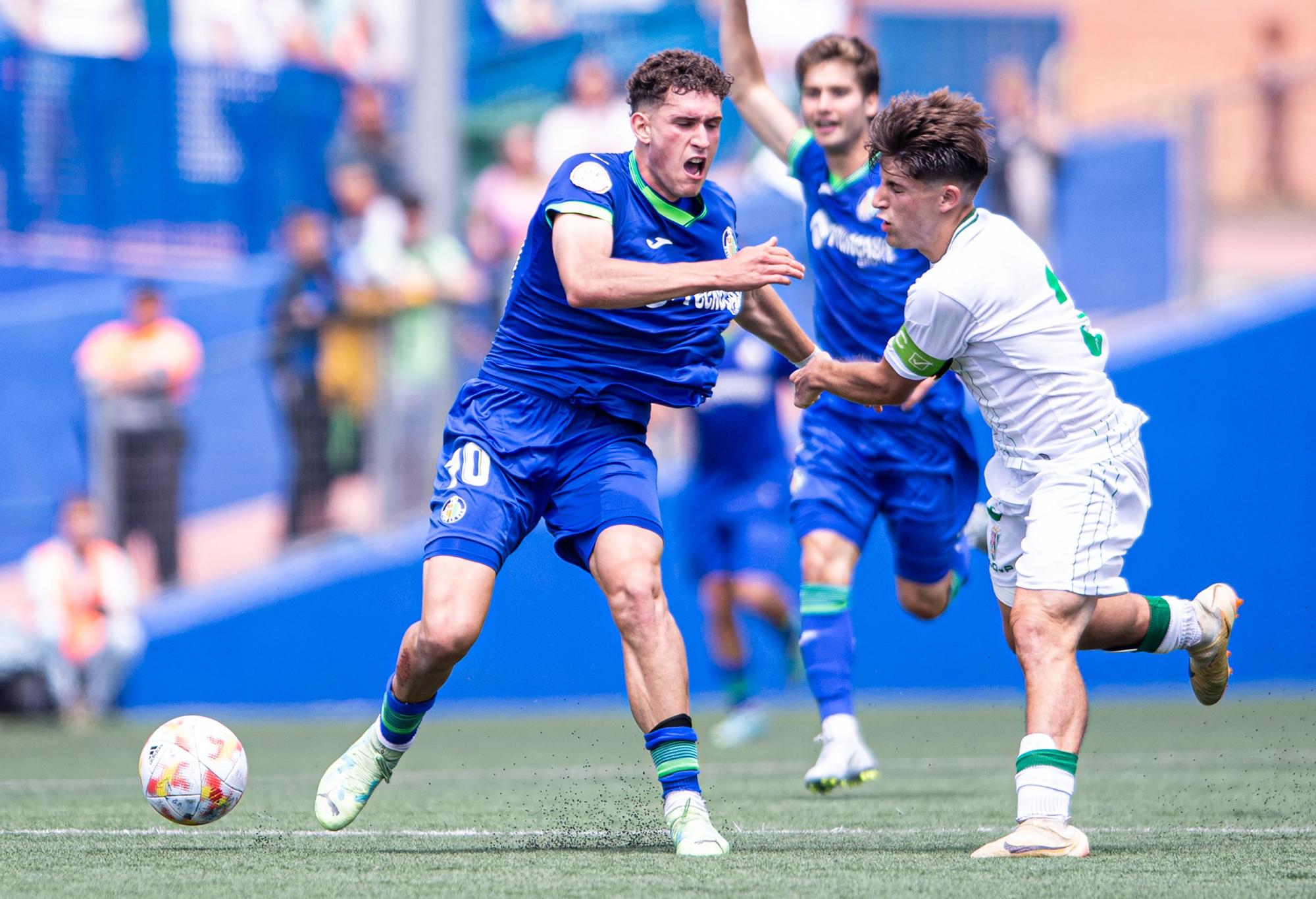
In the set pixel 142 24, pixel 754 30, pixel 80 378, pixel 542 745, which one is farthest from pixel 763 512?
pixel 142 24

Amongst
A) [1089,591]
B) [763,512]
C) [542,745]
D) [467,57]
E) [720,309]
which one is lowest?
[542,745]

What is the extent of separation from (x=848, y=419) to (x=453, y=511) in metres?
2.41

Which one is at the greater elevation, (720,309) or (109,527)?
(720,309)

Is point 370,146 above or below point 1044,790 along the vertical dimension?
A: above

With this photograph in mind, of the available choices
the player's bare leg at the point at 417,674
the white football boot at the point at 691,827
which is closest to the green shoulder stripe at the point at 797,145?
the player's bare leg at the point at 417,674

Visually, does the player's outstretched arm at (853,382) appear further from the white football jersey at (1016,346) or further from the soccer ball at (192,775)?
the soccer ball at (192,775)

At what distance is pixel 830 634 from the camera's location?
7.00 m

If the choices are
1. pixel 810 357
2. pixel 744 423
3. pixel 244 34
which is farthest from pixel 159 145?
pixel 810 357

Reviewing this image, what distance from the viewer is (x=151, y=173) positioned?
16453 mm

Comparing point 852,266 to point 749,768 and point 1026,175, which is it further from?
point 1026,175

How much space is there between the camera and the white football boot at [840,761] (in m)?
6.53

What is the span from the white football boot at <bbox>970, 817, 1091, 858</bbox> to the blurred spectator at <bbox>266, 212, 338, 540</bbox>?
29.8ft

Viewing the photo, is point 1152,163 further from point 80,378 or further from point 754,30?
point 80,378

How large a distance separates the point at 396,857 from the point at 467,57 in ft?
48.4
